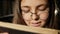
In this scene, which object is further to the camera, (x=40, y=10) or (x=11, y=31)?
(x=40, y=10)

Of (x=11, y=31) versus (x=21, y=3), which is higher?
(x=21, y=3)

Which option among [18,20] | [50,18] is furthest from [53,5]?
[18,20]

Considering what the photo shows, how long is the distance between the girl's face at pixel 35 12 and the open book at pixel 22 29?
0.11 metres

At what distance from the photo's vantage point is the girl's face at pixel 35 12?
0.45 meters

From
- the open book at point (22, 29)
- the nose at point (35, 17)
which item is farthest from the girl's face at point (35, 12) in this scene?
the open book at point (22, 29)

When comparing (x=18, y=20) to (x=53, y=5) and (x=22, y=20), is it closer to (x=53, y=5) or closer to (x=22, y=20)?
(x=22, y=20)

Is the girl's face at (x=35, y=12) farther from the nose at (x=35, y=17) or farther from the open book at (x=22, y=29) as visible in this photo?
the open book at (x=22, y=29)

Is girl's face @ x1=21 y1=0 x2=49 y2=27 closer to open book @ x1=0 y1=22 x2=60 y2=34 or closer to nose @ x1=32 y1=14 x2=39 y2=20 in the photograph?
nose @ x1=32 y1=14 x2=39 y2=20

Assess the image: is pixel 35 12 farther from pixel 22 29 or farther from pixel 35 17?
pixel 22 29

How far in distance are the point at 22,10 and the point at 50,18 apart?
113 mm

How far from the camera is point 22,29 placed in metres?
0.34

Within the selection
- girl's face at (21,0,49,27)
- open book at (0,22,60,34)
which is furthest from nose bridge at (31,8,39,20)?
open book at (0,22,60,34)

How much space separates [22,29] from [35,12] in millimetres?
128

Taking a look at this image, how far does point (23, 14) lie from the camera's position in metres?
0.46
